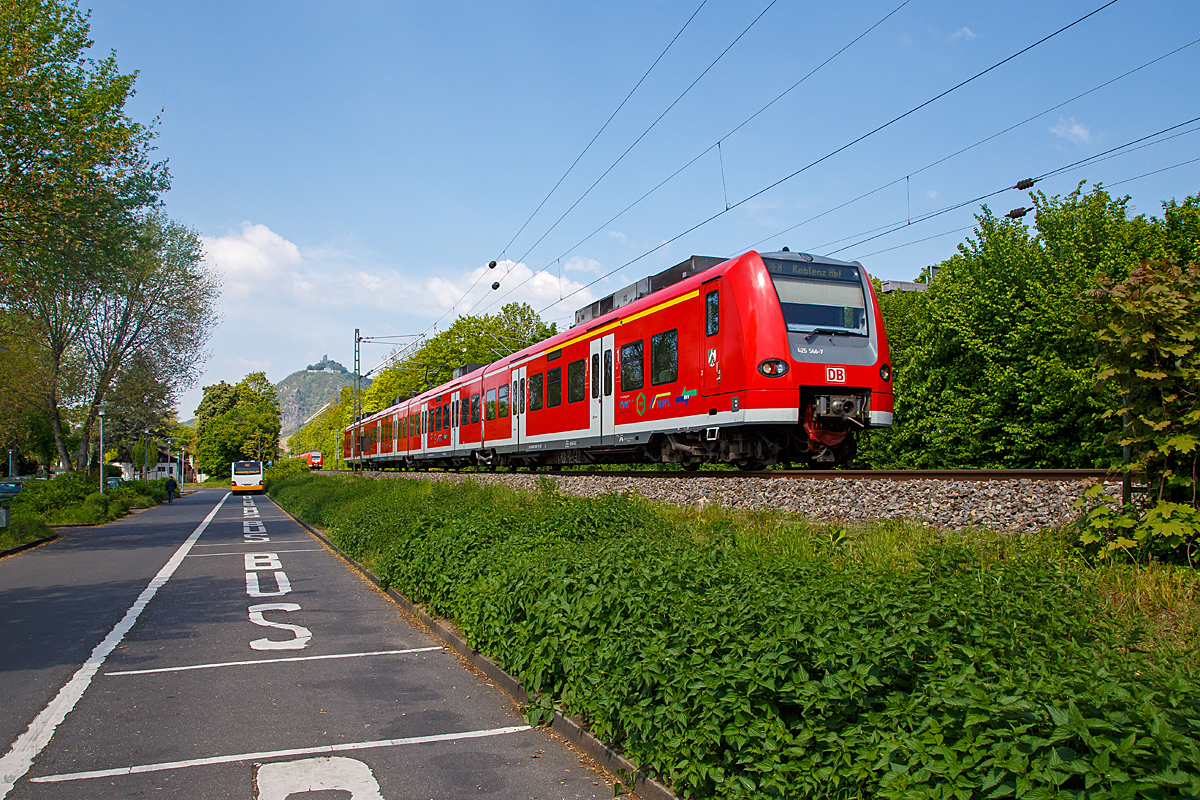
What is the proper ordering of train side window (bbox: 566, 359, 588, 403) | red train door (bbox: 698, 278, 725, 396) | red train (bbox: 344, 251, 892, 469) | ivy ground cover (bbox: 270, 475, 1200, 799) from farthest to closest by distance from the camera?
1. train side window (bbox: 566, 359, 588, 403)
2. red train door (bbox: 698, 278, 725, 396)
3. red train (bbox: 344, 251, 892, 469)
4. ivy ground cover (bbox: 270, 475, 1200, 799)

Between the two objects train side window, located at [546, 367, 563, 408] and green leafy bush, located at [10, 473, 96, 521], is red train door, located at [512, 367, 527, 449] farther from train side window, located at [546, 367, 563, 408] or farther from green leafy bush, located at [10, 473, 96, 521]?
green leafy bush, located at [10, 473, 96, 521]

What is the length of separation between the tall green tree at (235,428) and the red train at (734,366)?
101m

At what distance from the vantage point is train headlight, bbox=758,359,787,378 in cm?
1285

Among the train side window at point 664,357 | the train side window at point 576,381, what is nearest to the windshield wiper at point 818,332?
the train side window at point 664,357

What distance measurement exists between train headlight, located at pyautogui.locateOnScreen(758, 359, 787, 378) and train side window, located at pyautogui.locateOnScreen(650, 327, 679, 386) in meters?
2.21

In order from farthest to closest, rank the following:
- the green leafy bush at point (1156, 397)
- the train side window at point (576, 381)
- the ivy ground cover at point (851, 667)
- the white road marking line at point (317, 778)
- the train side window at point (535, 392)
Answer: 1. the train side window at point (535, 392)
2. the train side window at point (576, 381)
3. the green leafy bush at point (1156, 397)
4. the white road marking line at point (317, 778)
5. the ivy ground cover at point (851, 667)

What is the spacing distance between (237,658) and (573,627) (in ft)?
13.5

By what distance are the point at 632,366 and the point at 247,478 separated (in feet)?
164

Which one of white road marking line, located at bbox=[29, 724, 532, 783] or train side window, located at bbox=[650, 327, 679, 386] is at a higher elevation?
train side window, located at bbox=[650, 327, 679, 386]

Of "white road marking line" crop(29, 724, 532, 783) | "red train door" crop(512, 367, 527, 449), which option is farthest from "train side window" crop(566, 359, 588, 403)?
"white road marking line" crop(29, 724, 532, 783)

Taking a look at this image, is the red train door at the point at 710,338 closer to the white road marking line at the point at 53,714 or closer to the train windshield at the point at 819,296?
the train windshield at the point at 819,296

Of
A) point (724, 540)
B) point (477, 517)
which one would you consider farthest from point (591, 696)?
point (477, 517)

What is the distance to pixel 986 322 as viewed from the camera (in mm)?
28797

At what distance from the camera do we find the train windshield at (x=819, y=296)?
13.3 metres
